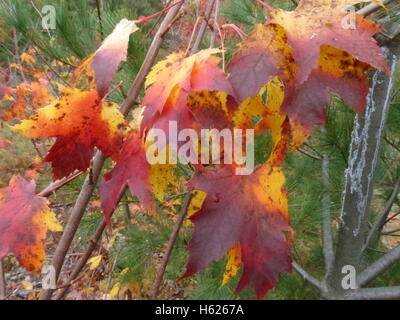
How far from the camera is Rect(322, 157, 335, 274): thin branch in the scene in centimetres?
90

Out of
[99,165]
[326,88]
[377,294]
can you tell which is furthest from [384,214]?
[99,165]

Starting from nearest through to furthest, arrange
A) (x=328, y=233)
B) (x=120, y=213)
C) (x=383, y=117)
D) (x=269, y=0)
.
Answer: (x=383, y=117) → (x=328, y=233) → (x=269, y=0) → (x=120, y=213)

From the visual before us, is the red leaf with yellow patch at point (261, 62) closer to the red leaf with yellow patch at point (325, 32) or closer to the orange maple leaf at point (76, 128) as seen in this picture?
the red leaf with yellow patch at point (325, 32)

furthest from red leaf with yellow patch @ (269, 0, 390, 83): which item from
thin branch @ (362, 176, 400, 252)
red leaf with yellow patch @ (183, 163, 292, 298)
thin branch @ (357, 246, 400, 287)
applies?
thin branch @ (362, 176, 400, 252)

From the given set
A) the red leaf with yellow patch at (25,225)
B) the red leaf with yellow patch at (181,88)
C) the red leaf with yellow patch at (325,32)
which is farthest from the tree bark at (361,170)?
the red leaf with yellow patch at (25,225)

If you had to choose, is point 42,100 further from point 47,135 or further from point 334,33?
point 334,33

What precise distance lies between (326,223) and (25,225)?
75 centimetres

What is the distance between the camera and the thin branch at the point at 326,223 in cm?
90

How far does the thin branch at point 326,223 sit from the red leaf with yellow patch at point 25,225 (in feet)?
2.15

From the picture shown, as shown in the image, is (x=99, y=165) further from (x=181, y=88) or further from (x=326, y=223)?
(x=326, y=223)

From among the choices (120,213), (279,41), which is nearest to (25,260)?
(279,41)

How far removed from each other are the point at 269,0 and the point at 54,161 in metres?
1.19

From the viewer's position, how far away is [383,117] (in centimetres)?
71

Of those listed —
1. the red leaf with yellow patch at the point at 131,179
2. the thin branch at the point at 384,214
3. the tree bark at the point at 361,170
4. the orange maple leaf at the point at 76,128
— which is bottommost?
the thin branch at the point at 384,214
